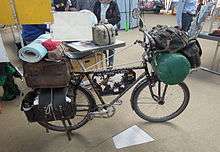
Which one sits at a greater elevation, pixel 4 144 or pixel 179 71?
pixel 179 71

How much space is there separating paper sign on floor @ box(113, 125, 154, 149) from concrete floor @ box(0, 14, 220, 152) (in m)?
0.05

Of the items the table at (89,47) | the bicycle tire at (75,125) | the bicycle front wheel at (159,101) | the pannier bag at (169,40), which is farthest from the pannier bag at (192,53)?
the bicycle tire at (75,125)

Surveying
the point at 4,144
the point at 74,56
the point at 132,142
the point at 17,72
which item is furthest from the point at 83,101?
the point at 17,72

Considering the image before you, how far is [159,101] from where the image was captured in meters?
2.47

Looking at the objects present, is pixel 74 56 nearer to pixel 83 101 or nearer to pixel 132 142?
pixel 83 101

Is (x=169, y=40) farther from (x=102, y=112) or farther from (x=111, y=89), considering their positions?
(x=102, y=112)

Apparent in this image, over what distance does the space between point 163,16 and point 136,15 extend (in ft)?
20.6

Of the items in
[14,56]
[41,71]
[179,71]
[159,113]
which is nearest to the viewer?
[41,71]

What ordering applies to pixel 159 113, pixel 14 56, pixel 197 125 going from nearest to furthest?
1. pixel 197 125
2. pixel 159 113
3. pixel 14 56

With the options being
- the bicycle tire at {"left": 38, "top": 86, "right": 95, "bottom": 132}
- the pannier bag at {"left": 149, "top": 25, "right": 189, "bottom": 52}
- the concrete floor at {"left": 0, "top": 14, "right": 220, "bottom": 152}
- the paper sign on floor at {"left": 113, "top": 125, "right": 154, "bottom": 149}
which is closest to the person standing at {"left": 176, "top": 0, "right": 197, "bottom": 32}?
the concrete floor at {"left": 0, "top": 14, "right": 220, "bottom": 152}

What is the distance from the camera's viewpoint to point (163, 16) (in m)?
8.09

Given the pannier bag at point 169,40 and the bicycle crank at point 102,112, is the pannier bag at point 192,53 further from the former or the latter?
the bicycle crank at point 102,112

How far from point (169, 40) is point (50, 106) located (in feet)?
3.49

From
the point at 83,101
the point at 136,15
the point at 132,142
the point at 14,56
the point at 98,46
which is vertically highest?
the point at 136,15
